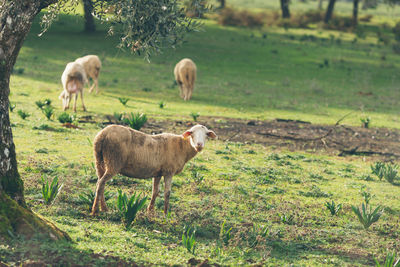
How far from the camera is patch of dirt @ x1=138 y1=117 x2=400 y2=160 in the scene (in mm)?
16531

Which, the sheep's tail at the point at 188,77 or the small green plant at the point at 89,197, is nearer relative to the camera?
the small green plant at the point at 89,197

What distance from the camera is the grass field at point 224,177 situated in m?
8.00

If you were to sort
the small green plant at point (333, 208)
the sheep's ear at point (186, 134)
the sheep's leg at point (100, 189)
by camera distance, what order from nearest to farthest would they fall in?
the sheep's leg at point (100, 189)
the sheep's ear at point (186, 134)
the small green plant at point (333, 208)

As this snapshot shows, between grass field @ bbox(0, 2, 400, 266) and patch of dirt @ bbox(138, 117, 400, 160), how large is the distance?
880 millimetres

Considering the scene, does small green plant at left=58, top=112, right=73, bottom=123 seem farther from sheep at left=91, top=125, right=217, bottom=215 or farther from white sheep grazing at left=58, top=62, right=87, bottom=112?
sheep at left=91, top=125, right=217, bottom=215

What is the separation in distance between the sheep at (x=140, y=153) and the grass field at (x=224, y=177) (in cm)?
67

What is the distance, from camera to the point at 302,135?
17875 millimetres

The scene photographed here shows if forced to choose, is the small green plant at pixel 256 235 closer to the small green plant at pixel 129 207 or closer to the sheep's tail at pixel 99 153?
the small green plant at pixel 129 207

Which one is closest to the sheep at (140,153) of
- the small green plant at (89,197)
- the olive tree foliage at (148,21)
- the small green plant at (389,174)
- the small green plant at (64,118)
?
the small green plant at (89,197)

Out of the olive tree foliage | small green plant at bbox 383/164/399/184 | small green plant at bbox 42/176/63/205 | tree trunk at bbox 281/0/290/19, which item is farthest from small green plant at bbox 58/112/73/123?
tree trunk at bbox 281/0/290/19

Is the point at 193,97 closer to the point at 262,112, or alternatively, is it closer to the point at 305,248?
the point at 262,112

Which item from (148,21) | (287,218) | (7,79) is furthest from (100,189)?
(287,218)

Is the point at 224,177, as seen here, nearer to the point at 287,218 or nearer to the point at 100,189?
the point at 287,218

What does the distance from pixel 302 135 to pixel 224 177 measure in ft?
20.8
